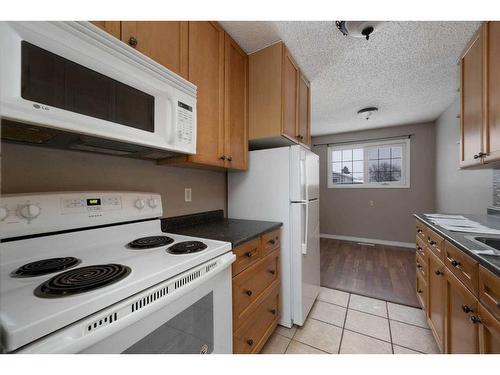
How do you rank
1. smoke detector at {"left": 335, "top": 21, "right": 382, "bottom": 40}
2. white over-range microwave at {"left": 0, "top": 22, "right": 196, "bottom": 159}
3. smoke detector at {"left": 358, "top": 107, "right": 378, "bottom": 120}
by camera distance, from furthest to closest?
smoke detector at {"left": 358, "top": 107, "right": 378, "bottom": 120}, smoke detector at {"left": 335, "top": 21, "right": 382, "bottom": 40}, white over-range microwave at {"left": 0, "top": 22, "right": 196, "bottom": 159}

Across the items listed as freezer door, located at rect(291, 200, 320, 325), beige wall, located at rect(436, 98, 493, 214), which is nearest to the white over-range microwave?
freezer door, located at rect(291, 200, 320, 325)

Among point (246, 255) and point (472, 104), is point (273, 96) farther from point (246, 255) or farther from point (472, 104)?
point (472, 104)

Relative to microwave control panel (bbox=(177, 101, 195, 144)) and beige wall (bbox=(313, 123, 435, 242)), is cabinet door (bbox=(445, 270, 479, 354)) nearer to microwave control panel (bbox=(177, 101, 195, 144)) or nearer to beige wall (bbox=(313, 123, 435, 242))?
microwave control panel (bbox=(177, 101, 195, 144))

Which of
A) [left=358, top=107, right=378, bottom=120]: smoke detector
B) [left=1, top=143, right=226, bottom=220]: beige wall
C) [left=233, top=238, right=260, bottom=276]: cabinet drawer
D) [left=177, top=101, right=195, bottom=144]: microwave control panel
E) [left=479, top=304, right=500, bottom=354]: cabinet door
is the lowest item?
[left=479, top=304, right=500, bottom=354]: cabinet door

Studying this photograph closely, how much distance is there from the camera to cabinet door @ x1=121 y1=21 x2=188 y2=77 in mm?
917

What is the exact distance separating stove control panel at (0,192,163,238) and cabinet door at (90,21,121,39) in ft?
2.37

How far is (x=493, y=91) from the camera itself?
1.21 m

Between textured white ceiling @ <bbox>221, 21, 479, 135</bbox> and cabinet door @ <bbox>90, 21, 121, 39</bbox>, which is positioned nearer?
cabinet door @ <bbox>90, 21, 121, 39</bbox>

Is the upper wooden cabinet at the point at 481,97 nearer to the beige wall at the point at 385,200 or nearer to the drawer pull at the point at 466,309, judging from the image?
the drawer pull at the point at 466,309

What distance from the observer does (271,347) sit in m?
1.46

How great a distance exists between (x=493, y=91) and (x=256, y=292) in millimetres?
1937

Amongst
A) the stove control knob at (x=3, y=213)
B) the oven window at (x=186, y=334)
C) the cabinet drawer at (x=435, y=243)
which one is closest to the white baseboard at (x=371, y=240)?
the cabinet drawer at (x=435, y=243)

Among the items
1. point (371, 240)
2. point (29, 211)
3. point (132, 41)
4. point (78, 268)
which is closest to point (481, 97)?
point (132, 41)

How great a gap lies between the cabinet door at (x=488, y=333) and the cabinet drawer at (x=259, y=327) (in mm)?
A: 1037
